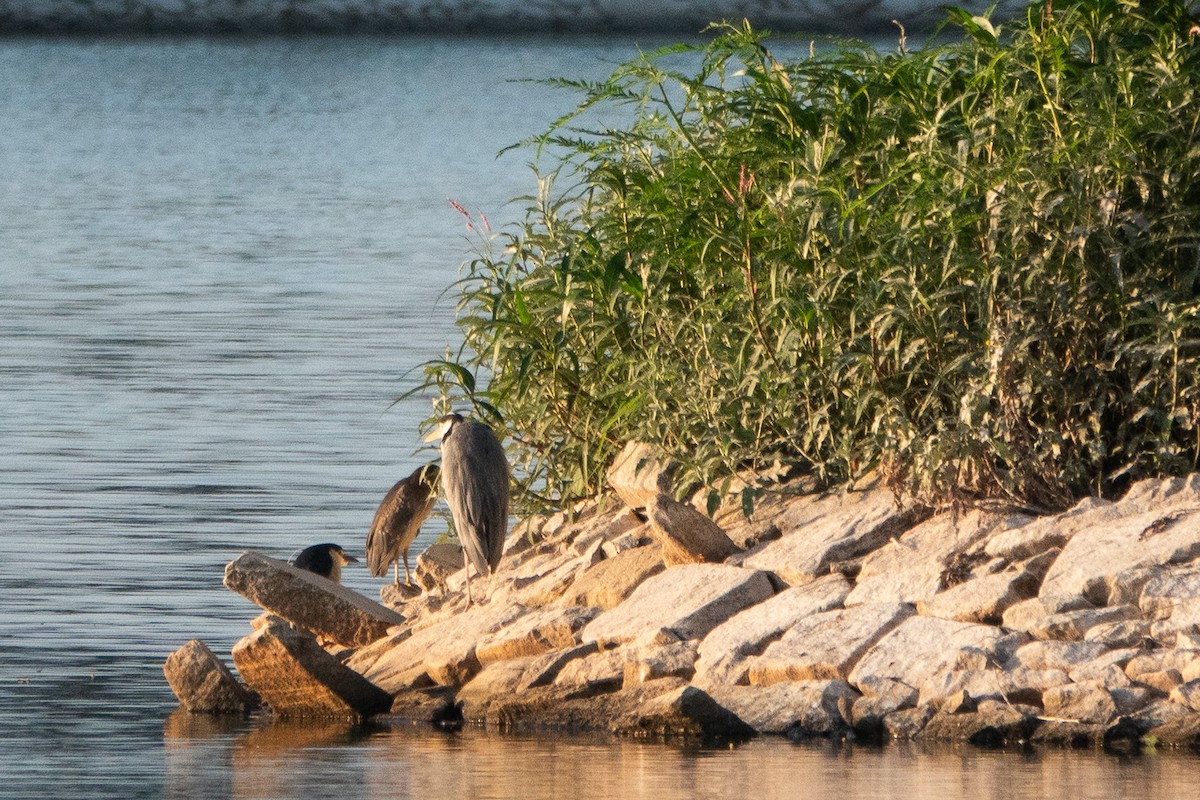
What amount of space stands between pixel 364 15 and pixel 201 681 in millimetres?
51819

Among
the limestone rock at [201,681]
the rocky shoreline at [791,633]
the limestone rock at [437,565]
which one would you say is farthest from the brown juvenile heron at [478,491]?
the limestone rock at [201,681]

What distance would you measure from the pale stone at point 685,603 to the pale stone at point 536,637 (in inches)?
2.6

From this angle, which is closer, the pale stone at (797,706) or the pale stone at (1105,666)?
the pale stone at (1105,666)

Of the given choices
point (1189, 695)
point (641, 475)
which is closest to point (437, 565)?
point (641, 475)

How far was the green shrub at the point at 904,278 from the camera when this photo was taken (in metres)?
8.43

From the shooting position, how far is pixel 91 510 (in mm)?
12094

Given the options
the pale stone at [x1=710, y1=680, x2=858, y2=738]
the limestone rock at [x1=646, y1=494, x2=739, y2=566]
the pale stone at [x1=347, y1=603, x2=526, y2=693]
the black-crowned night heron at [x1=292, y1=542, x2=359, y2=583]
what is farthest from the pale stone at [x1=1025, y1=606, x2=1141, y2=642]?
the black-crowned night heron at [x1=292, y1=542, x2=359, y2=583]

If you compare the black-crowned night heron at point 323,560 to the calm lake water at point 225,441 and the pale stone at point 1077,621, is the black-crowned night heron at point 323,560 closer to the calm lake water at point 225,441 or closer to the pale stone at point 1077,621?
the calm lake water at point 225,441

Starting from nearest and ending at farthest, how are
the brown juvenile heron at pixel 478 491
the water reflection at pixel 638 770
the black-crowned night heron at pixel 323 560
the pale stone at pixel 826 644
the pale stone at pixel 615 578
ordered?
the water reflection at pixel 638 770 → the pale stone at pixel 826 644 → the pale stone at pixel 615 578 → the brown juvenile heron at pixel 478 491 → the black-crowned night heron at pixel 323 560

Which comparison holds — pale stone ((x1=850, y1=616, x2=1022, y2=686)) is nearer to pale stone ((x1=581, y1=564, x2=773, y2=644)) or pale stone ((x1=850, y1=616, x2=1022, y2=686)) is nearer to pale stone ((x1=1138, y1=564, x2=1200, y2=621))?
pale stone ((x1=1138, y1=564, x2=1200, y2=621))

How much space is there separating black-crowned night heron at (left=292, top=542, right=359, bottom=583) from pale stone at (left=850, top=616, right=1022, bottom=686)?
3.17 meters

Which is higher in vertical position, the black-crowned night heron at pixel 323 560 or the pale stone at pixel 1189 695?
the black-crowned night heron at pixel 323 560

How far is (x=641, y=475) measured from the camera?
30.5 ft

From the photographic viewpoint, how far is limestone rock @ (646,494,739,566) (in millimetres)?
8680
